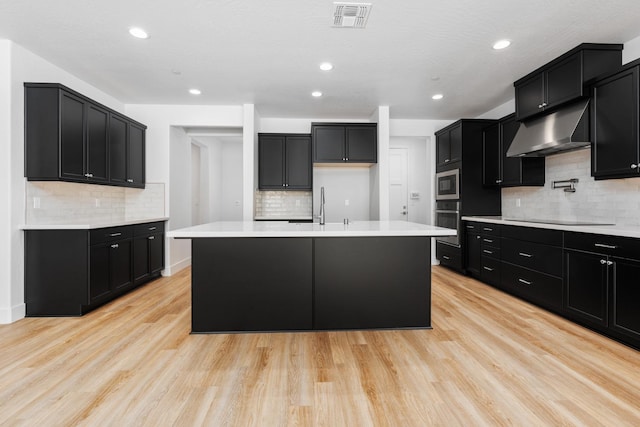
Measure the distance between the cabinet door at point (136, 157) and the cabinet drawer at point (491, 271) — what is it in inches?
201

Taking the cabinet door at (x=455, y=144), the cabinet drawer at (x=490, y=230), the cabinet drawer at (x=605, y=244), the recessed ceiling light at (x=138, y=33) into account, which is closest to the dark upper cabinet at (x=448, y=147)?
the cabinet door at (x=455, y=144)

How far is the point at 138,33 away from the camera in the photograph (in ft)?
9.51

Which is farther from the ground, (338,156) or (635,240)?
(338,156)

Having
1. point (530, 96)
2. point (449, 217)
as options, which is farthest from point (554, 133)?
point (449, 217)

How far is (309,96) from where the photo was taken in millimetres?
4582

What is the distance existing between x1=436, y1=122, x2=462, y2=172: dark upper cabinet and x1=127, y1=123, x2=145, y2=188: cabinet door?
4.87m

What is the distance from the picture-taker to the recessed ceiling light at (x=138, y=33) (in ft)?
9.33

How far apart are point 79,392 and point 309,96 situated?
4.06 metres

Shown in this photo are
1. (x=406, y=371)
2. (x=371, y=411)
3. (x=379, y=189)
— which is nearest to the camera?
(x=371, y=411)

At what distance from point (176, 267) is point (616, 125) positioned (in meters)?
5.83

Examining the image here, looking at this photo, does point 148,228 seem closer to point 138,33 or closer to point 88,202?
point 88,202

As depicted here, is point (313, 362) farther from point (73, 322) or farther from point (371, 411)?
point (73, 322)

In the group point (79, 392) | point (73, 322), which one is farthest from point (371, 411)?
point (73, 322)

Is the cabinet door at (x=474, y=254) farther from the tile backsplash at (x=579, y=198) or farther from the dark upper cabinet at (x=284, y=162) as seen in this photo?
the dark upper cabinet at (x=284, y=162)
